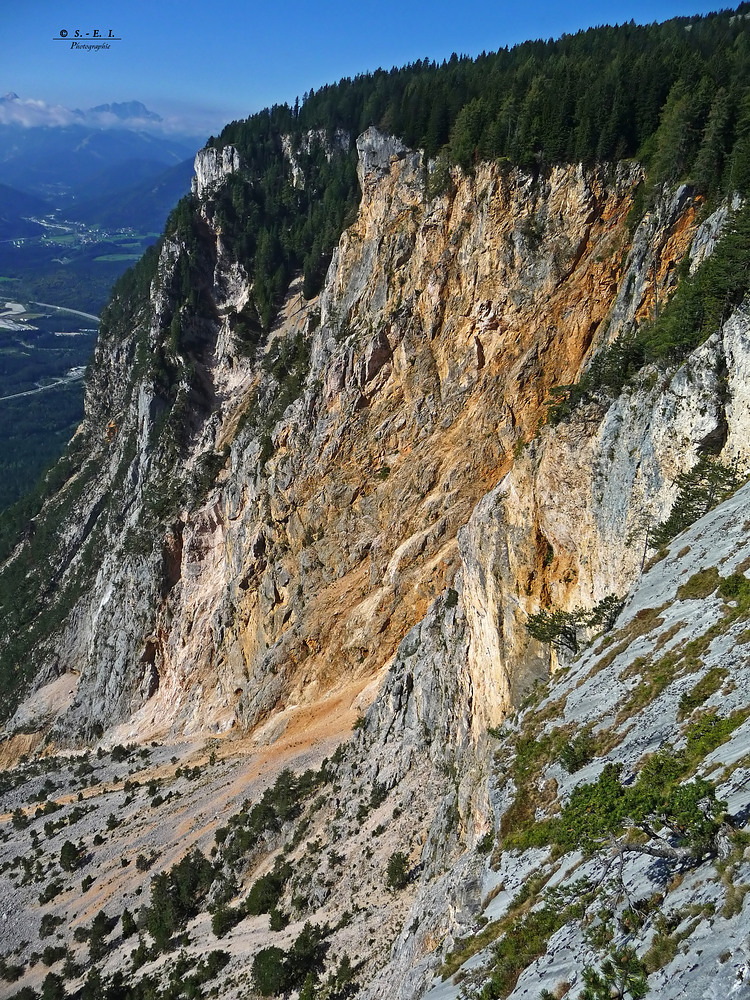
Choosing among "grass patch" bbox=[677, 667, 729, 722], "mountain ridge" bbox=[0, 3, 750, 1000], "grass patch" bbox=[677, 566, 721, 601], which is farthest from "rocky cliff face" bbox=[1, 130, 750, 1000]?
"grass patch" bbox=[677, 667, 729, 722]

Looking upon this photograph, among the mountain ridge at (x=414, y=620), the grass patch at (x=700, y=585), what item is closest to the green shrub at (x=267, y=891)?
the mountain ridge at (x=414, y=620)

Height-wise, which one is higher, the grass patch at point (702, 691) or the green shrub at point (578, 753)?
the grass patch at point (702, 691)

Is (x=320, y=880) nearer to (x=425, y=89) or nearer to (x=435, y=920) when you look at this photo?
(x=435, y=920)

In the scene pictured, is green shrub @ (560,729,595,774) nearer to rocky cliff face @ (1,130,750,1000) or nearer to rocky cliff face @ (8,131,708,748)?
rocky cliff face @ (1,130,750,1000)

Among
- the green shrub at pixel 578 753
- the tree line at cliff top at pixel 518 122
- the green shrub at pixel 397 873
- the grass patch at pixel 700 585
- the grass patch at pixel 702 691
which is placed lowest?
the green shrub at pixel 397 873

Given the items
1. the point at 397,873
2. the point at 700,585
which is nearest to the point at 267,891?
the point at 397,873

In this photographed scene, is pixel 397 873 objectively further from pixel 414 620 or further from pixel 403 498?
pixel 403 498

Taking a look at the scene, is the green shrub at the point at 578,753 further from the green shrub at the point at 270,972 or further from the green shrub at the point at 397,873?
the green shrub at the point at 270,972

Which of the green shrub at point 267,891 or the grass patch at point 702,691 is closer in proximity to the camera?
the grass patch at point 702,691
